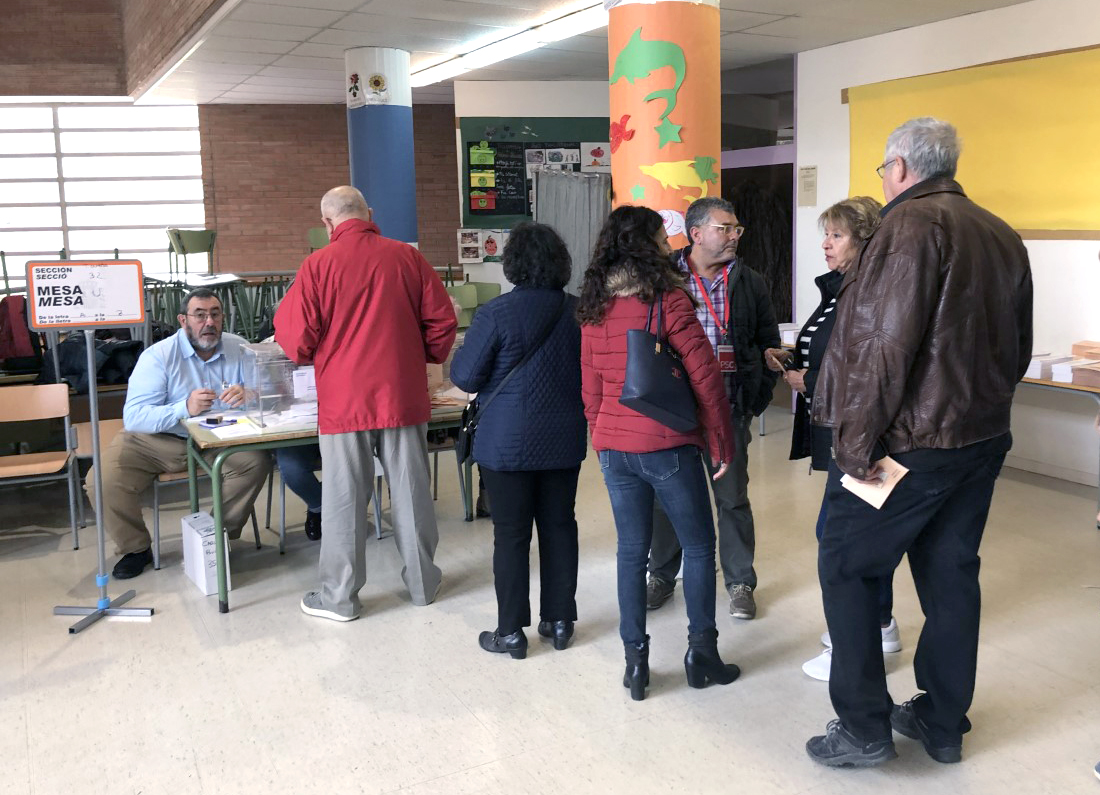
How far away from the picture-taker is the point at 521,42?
6.87 m

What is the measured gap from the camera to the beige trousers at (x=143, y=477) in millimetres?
4188

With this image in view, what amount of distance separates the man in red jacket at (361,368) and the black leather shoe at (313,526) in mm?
883

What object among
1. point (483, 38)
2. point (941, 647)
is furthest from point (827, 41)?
point (941, 647)

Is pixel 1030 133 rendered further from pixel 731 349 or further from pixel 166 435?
pixel 166 435

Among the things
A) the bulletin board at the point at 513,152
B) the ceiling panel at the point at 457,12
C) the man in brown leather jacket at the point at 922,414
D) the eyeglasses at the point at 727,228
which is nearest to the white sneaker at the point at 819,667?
the man in brown leather jacket at the point at 922,414

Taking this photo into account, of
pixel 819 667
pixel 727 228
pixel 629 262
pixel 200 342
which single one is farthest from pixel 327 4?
pixel 819 667

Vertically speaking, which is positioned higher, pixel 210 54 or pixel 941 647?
pixel 210 54

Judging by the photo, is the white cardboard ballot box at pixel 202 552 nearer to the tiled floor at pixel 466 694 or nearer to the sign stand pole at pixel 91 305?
the tiled floor at pixel 466 694

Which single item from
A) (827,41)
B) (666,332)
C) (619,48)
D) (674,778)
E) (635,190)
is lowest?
(674,778)

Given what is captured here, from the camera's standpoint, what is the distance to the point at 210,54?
7969 millimetres

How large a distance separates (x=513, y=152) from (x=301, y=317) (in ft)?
17.3

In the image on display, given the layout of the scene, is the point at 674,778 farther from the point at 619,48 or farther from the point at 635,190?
the point at 619,48

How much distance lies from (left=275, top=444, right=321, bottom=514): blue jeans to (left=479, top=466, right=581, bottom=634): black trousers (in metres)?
1.61

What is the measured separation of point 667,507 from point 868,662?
699 millimetres
